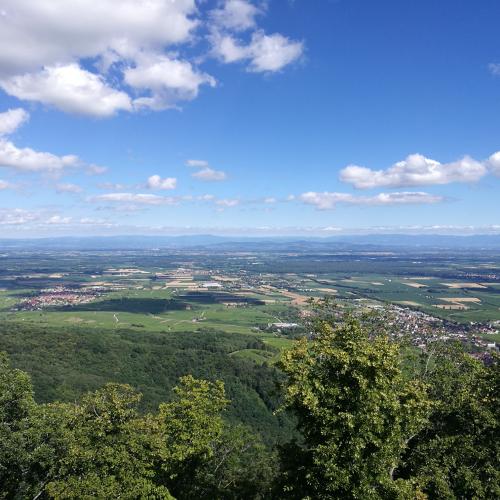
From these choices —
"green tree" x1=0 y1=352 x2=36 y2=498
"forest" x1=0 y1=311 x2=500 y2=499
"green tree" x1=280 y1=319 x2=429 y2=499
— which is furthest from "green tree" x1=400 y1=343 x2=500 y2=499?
"green tree" x1=0 y1=352 x2=36 y2=498

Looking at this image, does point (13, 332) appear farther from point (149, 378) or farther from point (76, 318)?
point (76, 318)

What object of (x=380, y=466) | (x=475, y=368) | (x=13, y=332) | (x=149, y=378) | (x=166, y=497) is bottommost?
(x=149, y=378)

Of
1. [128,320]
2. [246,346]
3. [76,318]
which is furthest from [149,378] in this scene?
[76,318]

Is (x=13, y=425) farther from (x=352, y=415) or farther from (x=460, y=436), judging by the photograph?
(x=460, y=436)

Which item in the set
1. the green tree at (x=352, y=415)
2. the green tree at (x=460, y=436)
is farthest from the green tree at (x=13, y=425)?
the green tree at (x=460, y=436)

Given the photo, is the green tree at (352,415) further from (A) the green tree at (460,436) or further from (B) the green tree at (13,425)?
(B) the green tree at (13,425)

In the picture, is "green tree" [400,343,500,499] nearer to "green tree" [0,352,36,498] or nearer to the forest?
the forest
